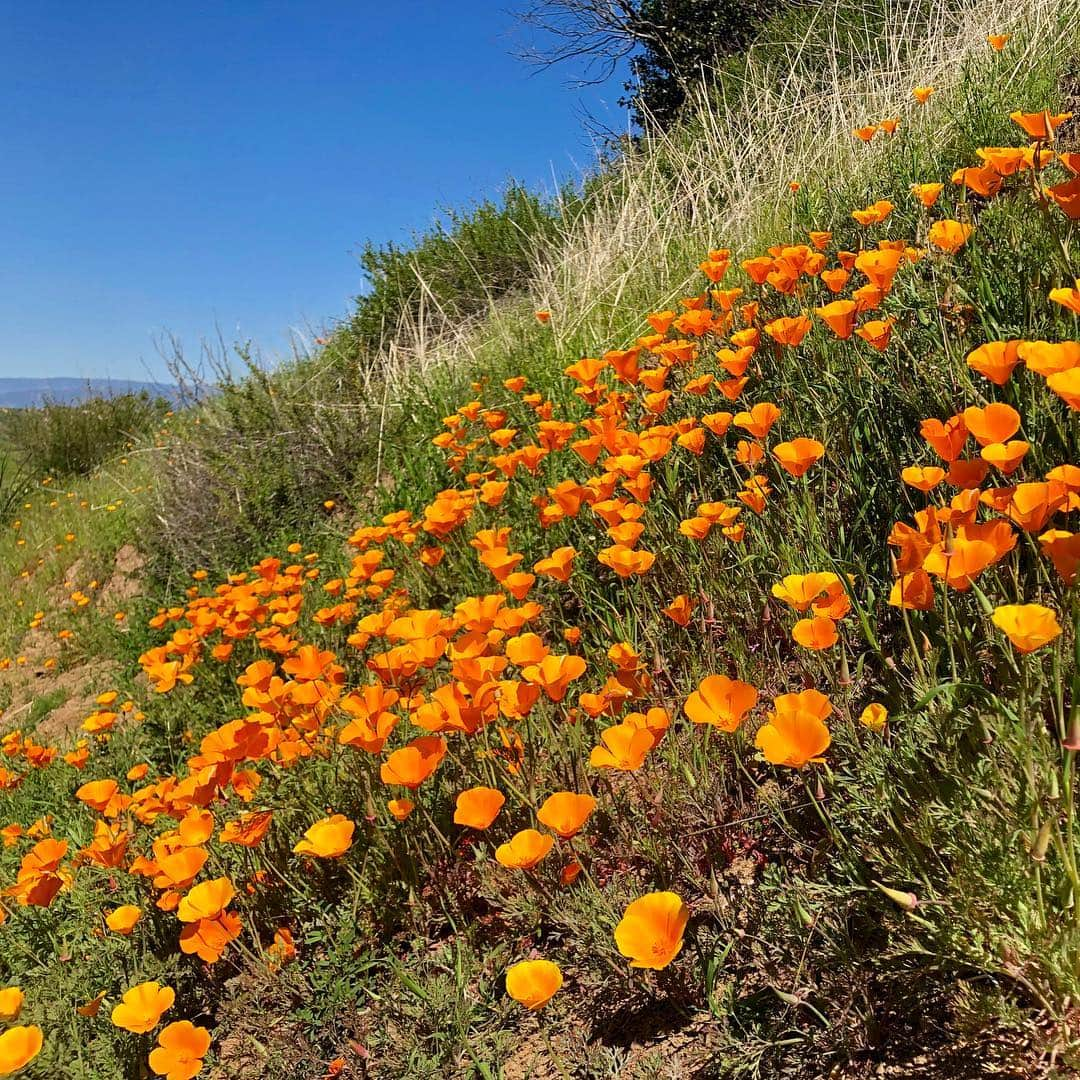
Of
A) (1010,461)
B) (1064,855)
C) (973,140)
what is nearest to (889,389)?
(1010,461)

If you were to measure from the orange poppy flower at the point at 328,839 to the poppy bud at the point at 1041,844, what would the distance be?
128cm

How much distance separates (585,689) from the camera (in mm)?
2453

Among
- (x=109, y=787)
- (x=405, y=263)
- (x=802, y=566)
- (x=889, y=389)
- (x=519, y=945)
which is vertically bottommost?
(x=519, y=945)

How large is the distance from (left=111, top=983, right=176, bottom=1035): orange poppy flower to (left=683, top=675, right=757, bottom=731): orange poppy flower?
1209 mm

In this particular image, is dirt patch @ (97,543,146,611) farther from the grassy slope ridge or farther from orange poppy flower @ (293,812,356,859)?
orange poppy flower @ (293,812,356,859)

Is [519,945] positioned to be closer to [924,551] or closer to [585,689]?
[585,689]

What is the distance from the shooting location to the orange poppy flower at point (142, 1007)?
5.15ft

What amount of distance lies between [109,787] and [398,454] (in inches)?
142

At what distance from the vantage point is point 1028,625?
1.00 m

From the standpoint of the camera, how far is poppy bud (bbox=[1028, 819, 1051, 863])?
2.93 feet

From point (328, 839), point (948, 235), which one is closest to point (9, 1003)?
point (328, 839)

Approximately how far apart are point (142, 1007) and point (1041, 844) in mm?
1687

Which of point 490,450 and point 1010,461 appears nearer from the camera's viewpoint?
point 1010,461

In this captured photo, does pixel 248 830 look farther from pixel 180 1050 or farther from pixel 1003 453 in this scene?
pixel 1003 453
